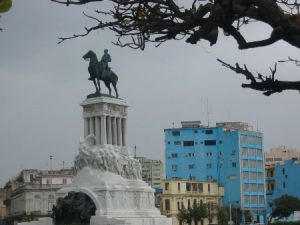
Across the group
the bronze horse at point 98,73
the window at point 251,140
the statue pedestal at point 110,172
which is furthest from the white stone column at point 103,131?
the window at point 251,140

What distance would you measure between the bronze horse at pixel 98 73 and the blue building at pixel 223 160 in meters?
40.7

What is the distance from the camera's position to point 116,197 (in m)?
54.5

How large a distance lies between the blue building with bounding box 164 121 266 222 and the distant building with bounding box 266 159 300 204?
314cm

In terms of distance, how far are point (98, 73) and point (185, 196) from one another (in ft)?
106

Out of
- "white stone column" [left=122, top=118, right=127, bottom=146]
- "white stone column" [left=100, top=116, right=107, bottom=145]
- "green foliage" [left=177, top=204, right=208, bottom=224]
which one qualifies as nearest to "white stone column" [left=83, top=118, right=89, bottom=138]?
"white stone column" [left=100, top=116, right=107, bottom=145]

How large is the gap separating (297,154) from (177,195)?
4238 cm

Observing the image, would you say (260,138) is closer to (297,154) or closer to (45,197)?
(297,154)

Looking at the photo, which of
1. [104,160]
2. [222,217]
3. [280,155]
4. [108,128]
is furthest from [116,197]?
[280,155]

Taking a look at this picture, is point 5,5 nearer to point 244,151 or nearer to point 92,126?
point 92,126

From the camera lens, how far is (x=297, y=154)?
12269 centimetres

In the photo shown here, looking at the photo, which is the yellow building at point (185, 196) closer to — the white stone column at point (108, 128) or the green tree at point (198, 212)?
the green tree at point (198, 212)

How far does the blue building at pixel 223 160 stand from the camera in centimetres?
9769

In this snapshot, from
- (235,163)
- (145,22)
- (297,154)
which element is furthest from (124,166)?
(297,154)

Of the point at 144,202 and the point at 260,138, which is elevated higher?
the point at 260,138
